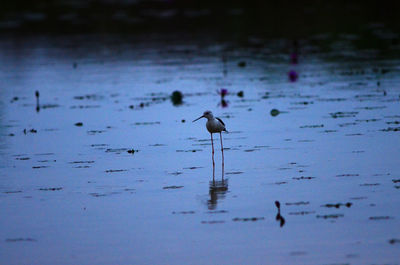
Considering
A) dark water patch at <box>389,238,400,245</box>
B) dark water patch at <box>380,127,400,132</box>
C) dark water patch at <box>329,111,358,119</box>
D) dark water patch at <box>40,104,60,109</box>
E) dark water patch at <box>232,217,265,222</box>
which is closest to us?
dark water patch at <box>389,238,400,245</box>

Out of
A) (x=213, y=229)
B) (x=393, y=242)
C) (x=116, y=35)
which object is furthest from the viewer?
(x=116, y=35)

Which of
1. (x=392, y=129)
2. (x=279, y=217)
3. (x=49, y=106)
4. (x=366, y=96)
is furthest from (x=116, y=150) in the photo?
(x=366, y=96)

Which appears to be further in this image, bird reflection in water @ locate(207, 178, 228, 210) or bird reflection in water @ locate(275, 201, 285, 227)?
bird reflection in water @ locate(207, 178, 228, 210)

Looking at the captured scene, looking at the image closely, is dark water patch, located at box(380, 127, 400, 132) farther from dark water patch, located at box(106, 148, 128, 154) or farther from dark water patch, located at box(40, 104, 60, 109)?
dark water patch, located at box(40, 104, 60, 109)

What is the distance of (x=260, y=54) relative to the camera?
1154 inches

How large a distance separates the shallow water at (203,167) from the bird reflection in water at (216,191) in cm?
4

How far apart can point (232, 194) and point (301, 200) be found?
1017 mm

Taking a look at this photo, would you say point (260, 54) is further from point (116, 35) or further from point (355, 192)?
point (355, 192)

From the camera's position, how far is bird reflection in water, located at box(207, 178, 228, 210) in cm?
1094

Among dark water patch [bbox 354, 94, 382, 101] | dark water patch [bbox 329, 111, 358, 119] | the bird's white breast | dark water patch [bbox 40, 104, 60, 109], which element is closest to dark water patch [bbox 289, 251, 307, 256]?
the bird's white breast

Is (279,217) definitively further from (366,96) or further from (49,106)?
(49,106)

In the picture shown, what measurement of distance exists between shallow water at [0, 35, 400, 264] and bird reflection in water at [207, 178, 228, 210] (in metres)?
0.04

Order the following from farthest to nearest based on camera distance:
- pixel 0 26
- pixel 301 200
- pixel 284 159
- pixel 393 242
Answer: pixel 0 26, pixel 284 159, pixel 301 200, pixel 393 242

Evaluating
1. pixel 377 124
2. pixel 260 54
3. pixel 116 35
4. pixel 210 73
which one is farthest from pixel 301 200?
pixel 116 35
